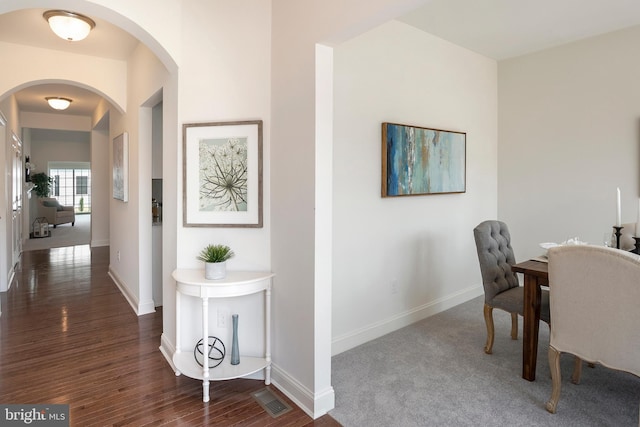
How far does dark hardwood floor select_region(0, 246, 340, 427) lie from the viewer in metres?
2.19

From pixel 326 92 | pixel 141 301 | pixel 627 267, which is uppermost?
pixel 326 92

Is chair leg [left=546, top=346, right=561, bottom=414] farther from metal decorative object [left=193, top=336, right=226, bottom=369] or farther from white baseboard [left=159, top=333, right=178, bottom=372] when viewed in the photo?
white baseboard [left=159, top=333, right=178, bottom=372]

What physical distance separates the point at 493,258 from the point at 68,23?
12.5 ft

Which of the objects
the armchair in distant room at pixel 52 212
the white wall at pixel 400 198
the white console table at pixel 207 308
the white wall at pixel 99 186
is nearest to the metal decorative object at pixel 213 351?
the white console table at pixel 207 308

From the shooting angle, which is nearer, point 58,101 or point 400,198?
point 400,198

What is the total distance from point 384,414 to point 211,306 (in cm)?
130

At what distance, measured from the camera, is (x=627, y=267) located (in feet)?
5.87

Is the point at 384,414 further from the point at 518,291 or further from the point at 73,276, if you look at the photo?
the point at 73,276

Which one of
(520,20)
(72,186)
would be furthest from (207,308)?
(72,186)

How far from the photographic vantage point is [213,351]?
103 inches

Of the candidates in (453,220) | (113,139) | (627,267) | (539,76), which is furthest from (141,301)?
(539,76)

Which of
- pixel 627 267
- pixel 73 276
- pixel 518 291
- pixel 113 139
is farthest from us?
pixel 73 276

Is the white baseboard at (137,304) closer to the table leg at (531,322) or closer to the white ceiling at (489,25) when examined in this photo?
the white ceiling at (489,25)

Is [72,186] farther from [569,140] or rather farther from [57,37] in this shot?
[569,140]
